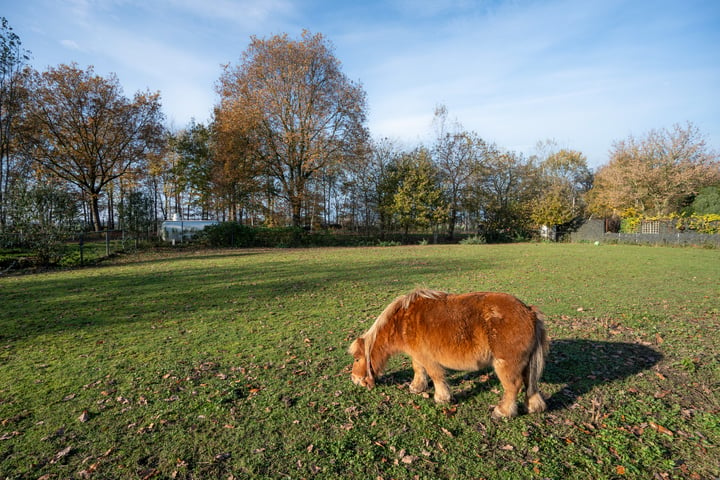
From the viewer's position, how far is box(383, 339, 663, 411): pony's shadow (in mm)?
4266

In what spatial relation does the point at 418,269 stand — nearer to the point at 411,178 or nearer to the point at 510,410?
the point at 510,410

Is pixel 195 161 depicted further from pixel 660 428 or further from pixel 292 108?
pixel 660 428

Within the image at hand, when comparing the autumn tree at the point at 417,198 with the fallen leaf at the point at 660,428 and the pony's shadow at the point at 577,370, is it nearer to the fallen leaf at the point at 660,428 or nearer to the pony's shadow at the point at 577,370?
the pony's shadow at the point at 577,370

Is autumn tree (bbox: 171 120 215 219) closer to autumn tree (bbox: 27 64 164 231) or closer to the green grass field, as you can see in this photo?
autumn tree (bbox: 27 64 164 231)

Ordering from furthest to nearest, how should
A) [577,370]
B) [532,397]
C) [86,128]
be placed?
1. [86,128]
2. [577,370]
3. [532,397]

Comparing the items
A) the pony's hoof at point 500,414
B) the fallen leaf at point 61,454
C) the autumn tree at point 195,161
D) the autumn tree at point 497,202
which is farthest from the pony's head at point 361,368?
the autumn tree at point 195,161

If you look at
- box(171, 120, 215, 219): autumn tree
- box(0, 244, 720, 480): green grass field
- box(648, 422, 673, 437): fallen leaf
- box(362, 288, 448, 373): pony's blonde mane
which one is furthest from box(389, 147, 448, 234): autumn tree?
box(648, 422, 673, 437): fallen leaf

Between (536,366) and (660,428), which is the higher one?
(536,366)

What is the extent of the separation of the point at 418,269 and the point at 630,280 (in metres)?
7.15

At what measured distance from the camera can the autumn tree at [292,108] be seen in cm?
2783

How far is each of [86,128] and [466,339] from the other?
36.0 metres

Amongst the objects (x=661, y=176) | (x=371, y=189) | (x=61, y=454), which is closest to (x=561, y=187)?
(x=661, y=176)

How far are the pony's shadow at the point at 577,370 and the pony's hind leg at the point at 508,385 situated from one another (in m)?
0.54

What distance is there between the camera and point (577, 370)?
480cm
